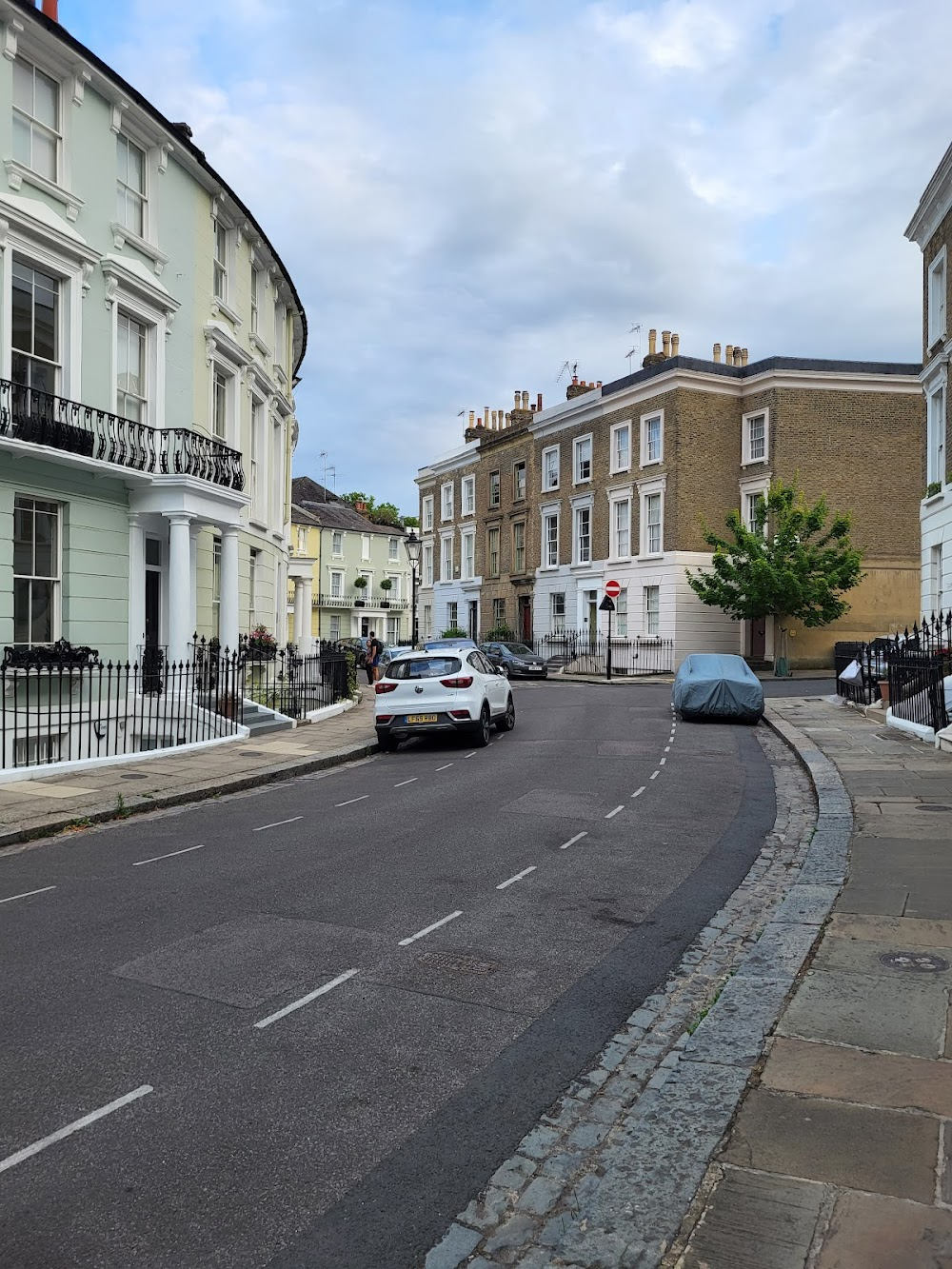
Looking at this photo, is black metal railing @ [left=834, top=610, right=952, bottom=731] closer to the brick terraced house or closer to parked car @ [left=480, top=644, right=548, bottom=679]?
the brick terraced house

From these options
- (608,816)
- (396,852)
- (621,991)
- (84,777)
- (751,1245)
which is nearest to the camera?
(751,1245)

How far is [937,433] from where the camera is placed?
23812mm

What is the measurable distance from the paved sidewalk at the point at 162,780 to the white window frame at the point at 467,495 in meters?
37.1

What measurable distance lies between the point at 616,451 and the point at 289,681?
76.7 feet

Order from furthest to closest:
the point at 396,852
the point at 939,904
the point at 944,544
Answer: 1. the point at 944,544
2. the point at 396,852
3. the point at 939,904

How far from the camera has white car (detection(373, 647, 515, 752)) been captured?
53.5 ft

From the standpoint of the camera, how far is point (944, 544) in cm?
2272

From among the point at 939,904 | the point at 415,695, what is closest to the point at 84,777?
the point at 415,695

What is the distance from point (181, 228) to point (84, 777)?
1166 cm

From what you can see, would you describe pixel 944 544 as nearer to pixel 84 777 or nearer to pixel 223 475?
pixel 223 475

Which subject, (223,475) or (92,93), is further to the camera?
(223,475)

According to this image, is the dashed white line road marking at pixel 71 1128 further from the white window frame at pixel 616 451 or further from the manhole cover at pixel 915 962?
the white window frame at pixel 616 451

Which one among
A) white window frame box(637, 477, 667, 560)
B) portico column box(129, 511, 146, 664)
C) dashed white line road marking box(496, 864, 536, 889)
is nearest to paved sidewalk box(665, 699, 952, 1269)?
dashed white line road marking box(496, 864, 536, 889)

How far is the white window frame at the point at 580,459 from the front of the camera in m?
44.2
